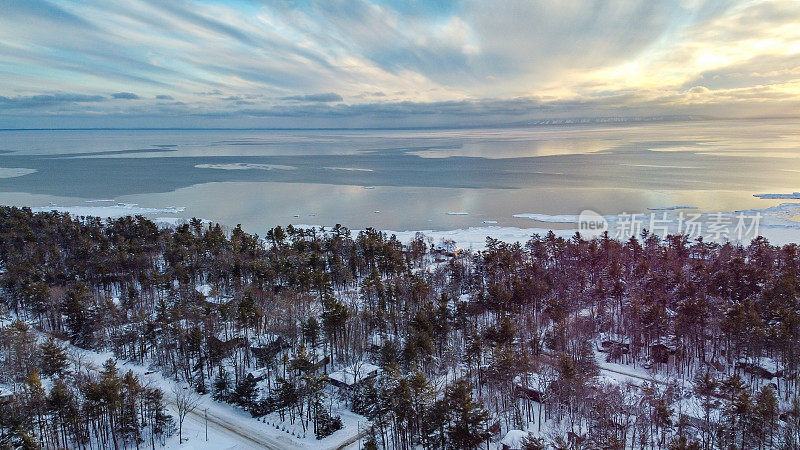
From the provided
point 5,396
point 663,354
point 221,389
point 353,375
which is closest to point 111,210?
point 5,396

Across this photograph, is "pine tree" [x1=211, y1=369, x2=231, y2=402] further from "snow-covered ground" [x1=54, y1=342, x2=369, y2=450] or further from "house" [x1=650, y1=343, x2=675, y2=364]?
"house" [x1=650, y1=343, x2=675, y2=364]

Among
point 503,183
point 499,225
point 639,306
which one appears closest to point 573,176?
point 503,183

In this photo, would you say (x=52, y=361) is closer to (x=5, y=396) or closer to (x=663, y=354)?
(x=5, y=396)

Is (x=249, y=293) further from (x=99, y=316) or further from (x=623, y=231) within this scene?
(x=623, y=231)

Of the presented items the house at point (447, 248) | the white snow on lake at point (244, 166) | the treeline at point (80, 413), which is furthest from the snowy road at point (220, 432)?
the white snow on lake at point (244, 166)

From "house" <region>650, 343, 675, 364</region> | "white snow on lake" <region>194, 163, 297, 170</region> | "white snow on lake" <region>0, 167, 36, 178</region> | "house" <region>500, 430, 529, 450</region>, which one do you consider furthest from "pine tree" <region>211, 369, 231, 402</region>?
"white snow on lake" <region>0, 167, 36, 178</region>

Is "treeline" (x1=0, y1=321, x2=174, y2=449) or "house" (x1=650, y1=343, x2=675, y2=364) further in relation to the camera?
"house" (x1=650, y1=343, x2=675, y2=364)
